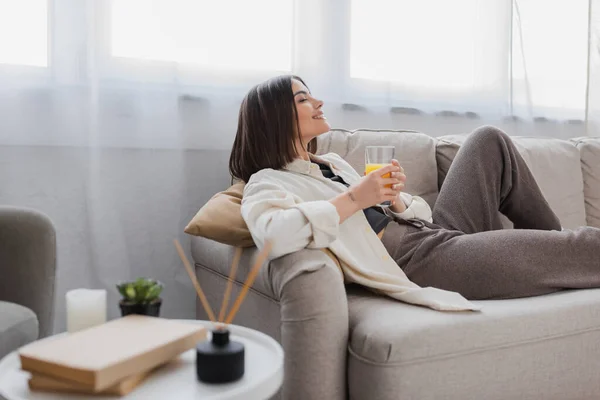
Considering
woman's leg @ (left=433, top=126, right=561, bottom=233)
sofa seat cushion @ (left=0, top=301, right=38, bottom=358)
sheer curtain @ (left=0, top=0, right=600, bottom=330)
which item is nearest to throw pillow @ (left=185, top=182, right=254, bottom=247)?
sofa seat cushion @ (left=0, top=301, right=38, bottom=358)

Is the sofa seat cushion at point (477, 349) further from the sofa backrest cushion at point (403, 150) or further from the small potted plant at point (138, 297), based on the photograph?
the sofa backrest cushion at point (403, 150)

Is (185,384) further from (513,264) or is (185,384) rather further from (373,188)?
(513,264)

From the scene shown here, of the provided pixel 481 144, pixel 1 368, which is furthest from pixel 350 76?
pixel 1 368

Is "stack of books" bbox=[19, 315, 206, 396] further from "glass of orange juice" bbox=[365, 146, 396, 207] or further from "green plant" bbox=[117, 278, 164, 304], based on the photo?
"glass of orange juice" bbox=[365, 146, 396, 207]

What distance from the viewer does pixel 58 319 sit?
188 centimetres

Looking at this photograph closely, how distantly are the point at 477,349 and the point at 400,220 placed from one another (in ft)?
1.82

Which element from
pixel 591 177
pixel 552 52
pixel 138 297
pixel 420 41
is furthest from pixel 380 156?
pixel 552 52

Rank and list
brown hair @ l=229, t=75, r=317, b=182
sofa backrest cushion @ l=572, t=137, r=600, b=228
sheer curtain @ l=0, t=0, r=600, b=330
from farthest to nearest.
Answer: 1. sofa backrest cushion @ l=572, t=137, r=600, b=228
2. sheer curtain @ l=0, t=0, r=600, b=330
3. brown hair @ l=229, t=75, r=317, b=182

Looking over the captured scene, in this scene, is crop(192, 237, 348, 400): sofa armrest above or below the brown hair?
below

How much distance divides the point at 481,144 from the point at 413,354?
3.02 feet

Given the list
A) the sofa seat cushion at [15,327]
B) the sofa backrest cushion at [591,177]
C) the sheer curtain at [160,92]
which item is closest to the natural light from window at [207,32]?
the sheer curtain at [160,92]

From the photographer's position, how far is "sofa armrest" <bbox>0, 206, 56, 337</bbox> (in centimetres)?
129

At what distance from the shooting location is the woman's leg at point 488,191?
1.83 m

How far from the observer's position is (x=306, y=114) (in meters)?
1.64
